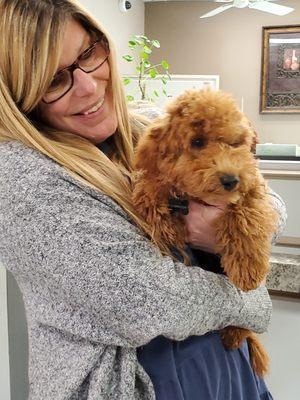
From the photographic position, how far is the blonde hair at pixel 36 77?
33.7 inches

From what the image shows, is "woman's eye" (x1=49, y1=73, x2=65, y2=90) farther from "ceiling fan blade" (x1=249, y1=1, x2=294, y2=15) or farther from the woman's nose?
"ceiling fan blade" (x1=249, y1=1, x2=294, y2=15)

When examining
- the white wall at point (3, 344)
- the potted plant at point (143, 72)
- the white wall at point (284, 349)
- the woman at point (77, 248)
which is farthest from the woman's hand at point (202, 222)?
the potted plant at point (143, 72)

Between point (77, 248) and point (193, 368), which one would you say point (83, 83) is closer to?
point (77, 248)

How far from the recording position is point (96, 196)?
2.72 feet

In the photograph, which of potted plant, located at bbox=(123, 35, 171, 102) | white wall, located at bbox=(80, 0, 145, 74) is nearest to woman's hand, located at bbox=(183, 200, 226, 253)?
potted plant, located at bbox=(123, 35, 171, 102)

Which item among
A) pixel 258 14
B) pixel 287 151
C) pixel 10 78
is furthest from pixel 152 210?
pixel 258 14

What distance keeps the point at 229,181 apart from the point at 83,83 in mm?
384

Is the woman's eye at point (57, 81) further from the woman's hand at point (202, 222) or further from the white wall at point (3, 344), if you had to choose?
the white wall at point (3, 344)

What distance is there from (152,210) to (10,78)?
387 millimetres

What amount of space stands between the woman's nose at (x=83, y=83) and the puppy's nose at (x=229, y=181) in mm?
360

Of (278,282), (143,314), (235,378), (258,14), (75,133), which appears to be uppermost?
(258,14)

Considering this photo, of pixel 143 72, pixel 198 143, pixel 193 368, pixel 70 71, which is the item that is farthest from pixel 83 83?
pixel 143 72

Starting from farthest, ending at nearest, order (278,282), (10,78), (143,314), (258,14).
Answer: (258,14), (278,282), (10,78), (143,314)

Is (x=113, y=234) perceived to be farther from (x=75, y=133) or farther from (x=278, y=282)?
(x=278, y=282)
